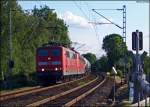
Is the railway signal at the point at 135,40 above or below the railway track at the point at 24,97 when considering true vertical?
above

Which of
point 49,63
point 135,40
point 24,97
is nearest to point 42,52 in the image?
point 49,63

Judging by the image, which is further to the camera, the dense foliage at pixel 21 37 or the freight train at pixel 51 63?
the dense foliage at pixel 21 37

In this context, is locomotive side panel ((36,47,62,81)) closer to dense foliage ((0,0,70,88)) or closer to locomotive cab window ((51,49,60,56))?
locomotive cab window ((51,49,60,56))

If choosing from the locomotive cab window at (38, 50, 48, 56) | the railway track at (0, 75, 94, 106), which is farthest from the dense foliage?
the railway track at (0, 75, 94, 106)

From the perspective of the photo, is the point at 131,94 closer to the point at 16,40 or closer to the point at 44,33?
the point at 16,40

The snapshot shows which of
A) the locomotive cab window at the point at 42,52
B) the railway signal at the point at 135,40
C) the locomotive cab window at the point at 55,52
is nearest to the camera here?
the railway signal at the point at 135,40

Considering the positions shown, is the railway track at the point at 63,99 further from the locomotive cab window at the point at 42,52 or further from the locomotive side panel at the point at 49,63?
the locomotive cab window at the point at 42,52

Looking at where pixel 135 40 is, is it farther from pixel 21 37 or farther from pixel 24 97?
pixel 21 37

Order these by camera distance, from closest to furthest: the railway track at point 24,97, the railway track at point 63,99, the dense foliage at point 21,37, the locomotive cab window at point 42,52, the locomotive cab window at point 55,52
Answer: the railway track at point 63,99 < the railway track at point 24,97 < the locomotive cab window at point 55,52 < the locomotive cab window at point 42,52 < the dense foliage at point 21,37

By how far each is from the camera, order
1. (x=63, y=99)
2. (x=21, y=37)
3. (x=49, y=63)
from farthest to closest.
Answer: (x=21, y=37)
(x=49, y=63)
(x=63, y=99)

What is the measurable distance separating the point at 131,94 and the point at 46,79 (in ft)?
71.3

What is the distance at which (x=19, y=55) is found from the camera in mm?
66438

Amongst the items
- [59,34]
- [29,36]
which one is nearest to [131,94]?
[29,36]

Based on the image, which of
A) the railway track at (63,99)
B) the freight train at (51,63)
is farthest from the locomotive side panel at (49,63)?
the railway track at (63,99)
